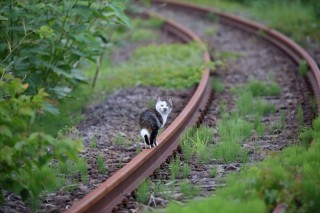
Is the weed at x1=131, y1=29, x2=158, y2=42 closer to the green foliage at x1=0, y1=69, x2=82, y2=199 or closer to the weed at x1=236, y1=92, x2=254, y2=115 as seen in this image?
the weed at x1=236, y1=92, x2=254, y2=115

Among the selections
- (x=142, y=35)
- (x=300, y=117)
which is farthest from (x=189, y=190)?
(x=142, y=35)

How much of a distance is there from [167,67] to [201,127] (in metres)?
3.74

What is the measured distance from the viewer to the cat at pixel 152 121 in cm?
675

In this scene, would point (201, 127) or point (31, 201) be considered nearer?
point (31, 201)

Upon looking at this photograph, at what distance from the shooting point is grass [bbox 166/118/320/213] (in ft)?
16.8

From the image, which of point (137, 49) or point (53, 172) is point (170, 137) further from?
point (137, 49)

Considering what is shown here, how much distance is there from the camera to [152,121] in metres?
6.73

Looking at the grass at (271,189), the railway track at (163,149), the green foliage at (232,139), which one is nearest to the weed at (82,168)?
the railway track at (163,149)

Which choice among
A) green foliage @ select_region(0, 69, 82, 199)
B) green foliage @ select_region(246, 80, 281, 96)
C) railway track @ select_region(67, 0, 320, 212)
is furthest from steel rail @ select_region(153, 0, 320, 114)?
green foliage @ select_region(0, 69, 82, 199)

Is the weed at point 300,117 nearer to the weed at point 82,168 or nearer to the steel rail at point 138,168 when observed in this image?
the steel rail at point 138,168

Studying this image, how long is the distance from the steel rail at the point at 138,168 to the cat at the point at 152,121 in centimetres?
13

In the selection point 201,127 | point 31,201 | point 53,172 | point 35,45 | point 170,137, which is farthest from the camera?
point 35,45

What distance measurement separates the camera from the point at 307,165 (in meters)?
5.84

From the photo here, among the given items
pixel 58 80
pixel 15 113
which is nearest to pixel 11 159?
pixel 15 113
